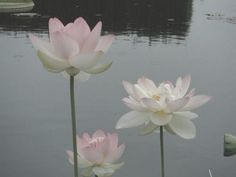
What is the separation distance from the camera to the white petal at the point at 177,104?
1.98 ft

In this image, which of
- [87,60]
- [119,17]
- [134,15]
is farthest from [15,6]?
[87,60]

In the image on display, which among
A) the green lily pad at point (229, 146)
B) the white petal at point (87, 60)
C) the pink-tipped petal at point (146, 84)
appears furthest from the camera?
the green lily pad at point (229, 146)

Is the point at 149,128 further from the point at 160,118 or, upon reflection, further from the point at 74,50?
the point at 74,50

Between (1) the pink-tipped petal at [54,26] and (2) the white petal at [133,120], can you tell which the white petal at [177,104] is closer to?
(2) the white petal at [133,120]

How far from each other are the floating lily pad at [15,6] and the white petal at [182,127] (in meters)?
12.1

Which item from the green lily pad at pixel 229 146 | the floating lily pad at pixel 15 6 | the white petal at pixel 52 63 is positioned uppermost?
the white petal at pixel 52 63

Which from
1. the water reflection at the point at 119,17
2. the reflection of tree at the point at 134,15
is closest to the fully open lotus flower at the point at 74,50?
the water reflection at the point at 119,17

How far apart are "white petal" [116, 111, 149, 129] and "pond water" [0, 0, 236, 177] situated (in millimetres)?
3361

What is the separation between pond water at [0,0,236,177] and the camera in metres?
4.32

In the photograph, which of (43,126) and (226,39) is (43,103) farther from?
(226,39)

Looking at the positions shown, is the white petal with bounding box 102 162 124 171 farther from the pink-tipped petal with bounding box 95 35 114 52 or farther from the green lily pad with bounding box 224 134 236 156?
the green lily pad with bounding box 224 134 236 156

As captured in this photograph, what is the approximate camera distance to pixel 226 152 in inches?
34.2

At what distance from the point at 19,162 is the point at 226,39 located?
6400mm

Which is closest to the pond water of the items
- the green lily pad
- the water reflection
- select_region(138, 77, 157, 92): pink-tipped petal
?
the water reflection
